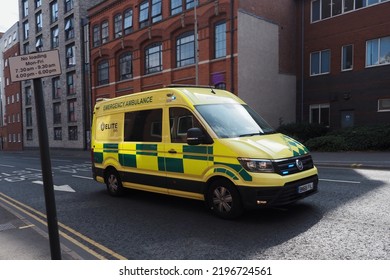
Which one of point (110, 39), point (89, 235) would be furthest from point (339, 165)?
point (110, 39)

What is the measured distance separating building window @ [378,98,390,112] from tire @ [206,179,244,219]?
736 inches

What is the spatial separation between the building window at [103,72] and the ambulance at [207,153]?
27920 millimetres

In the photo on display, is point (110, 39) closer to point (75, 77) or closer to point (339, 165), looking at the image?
point (75, 77)

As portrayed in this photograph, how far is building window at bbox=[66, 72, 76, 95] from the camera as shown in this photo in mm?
39219

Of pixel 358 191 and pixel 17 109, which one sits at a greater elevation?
pixel 17 109

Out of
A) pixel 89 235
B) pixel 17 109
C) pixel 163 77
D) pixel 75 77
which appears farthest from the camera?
pixel 17 109

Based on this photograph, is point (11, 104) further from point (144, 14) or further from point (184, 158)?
point (184, 158)

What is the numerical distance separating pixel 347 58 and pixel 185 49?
37.1 ft

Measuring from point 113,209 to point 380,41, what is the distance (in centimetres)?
2045

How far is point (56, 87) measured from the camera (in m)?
42.8

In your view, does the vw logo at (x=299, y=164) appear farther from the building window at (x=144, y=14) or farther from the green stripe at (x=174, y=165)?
the building window at (x=144, y=14)

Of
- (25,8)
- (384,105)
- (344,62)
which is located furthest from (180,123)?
(25,8)

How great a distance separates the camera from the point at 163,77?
27.5 meters

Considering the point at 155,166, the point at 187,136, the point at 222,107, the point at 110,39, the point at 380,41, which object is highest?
the point at 110,39
